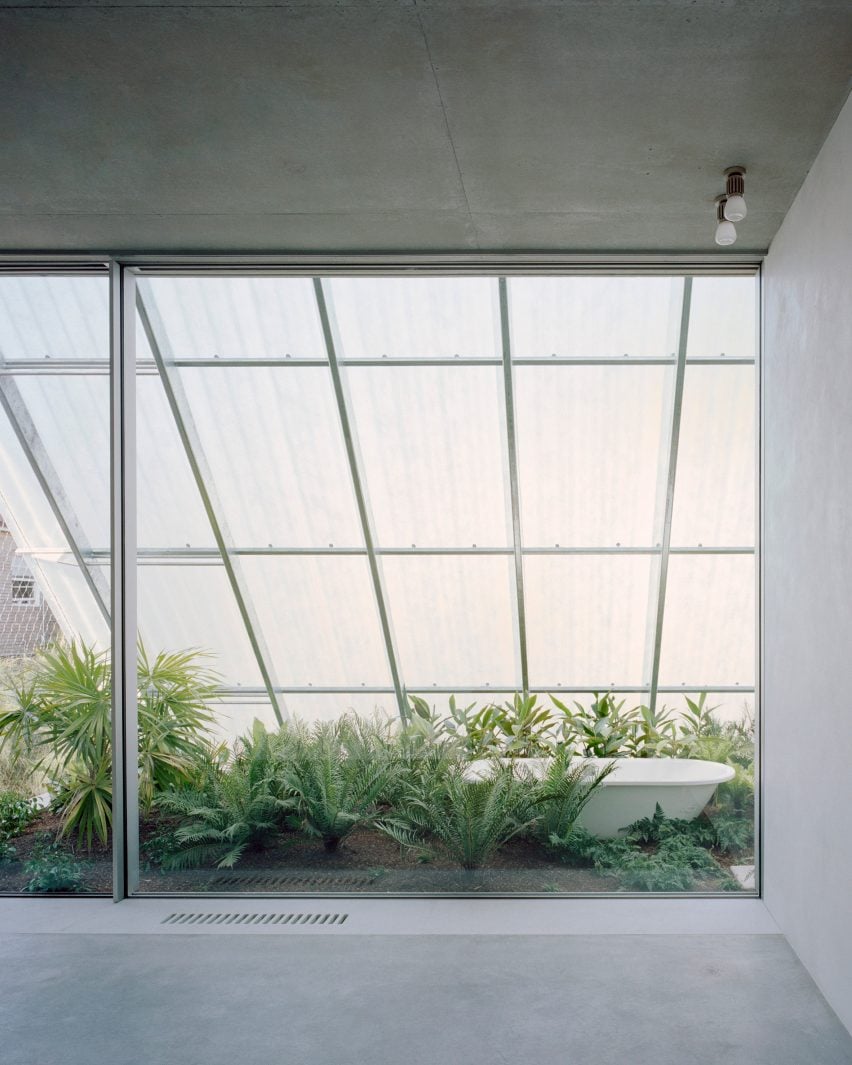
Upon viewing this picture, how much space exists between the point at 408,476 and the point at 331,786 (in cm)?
163

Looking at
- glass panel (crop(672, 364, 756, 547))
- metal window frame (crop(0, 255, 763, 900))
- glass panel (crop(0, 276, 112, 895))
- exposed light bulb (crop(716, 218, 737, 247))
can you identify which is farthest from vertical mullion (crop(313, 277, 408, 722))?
exposed light bulb (crop(716, 218, 737, 247))

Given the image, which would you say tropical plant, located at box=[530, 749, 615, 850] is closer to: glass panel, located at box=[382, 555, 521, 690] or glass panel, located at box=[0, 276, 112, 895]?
glass panel, located at box=[382, 555, 521, 690]

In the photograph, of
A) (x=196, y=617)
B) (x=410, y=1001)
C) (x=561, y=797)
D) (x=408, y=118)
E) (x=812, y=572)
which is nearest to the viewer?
(x=408, y=118)

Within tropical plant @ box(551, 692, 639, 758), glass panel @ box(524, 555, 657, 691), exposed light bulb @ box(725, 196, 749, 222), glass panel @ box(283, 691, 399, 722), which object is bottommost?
tropical plant @ box(551, 692, 639, 758)

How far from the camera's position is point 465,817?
12.3ft

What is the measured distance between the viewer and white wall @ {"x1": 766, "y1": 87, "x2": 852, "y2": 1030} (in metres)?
2.58

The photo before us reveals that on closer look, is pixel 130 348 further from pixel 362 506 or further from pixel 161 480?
pixel 362 506

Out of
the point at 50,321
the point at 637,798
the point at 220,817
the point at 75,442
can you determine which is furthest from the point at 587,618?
the point at 50,321

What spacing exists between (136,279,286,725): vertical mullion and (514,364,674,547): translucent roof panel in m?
1.54

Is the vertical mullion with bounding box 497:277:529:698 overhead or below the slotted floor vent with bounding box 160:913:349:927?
overhead

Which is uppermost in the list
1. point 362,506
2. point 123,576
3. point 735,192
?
point 735,192

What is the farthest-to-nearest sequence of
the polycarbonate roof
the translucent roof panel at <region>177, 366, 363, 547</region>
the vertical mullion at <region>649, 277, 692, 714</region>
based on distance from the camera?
1. the translucent roof panel at <region>177, 366, 363, 547</region>
2. the vertical mullion at <region>649, 277, 692, 714</region>
3. the polycarbonate roof

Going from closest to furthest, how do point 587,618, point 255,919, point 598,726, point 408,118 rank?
1. point 408,118
2. point 255,919
3. point 598,726
4. point 587,618

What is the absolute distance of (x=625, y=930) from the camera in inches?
130
